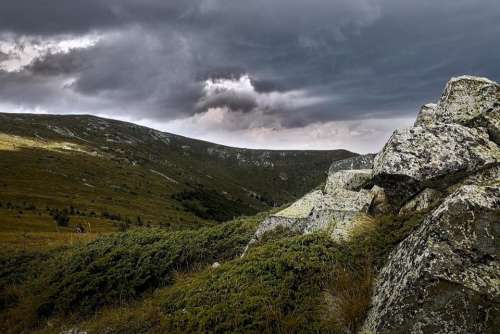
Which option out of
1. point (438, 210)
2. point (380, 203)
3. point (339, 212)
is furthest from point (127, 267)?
point (438, 210)

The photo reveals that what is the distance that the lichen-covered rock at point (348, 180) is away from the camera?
15836 millimetres

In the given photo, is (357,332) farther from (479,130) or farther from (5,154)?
(5,154)

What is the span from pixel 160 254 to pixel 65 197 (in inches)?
5360

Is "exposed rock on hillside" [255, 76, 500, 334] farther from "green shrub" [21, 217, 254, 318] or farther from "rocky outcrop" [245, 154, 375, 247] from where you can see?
"green shrub" [21, 217, 254, 318]

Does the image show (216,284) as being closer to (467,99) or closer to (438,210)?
(438,210)

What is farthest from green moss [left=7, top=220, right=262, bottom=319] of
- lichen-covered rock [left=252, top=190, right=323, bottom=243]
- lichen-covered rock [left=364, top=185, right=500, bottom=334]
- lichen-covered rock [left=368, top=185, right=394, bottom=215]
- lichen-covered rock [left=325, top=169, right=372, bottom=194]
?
lichen-covered rock [left=364, top=185, right=500, bottom=334]

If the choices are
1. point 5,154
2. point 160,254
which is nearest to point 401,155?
point 160,254

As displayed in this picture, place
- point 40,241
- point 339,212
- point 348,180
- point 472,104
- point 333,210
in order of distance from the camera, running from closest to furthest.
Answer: point 339,212, point 333,210, point 472,104, point 348,180, point 40,241

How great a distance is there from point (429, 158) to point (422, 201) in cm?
159

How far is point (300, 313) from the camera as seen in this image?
9203mm

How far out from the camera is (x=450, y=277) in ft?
24.3

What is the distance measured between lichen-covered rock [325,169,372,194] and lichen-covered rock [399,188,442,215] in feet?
9.45

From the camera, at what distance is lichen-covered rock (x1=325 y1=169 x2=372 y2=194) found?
1584 cm

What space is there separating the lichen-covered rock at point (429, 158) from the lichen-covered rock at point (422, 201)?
0.24 m
